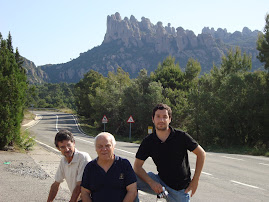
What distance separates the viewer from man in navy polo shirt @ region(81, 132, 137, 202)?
3.51m

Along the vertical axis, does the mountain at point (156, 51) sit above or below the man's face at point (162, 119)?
above

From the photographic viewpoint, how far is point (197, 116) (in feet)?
103

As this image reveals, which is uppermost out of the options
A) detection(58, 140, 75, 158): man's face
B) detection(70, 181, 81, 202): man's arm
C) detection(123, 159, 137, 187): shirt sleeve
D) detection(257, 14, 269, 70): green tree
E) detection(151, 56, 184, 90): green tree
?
detection(257, 14, 269, 70): green tree

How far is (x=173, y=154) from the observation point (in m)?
3.67

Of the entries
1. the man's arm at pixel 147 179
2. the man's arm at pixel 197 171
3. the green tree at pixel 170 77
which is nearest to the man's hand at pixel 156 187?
the man's arm at pixel 147 179

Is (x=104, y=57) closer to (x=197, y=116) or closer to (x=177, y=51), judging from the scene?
(x=177, y=51)

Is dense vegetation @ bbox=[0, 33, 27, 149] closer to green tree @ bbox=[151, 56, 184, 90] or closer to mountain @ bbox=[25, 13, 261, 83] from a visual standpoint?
→ green tree @ bbox=[151, 56, 184, 90]

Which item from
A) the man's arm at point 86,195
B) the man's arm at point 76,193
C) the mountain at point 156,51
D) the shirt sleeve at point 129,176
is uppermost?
the mountain at point 156,51

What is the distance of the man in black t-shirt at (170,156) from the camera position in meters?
3.68

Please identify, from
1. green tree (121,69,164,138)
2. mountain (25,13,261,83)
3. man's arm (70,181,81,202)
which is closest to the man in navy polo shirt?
man's arm (70,181,81,202)

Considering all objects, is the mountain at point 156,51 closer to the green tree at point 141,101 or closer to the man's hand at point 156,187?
the green tree at point 141,101

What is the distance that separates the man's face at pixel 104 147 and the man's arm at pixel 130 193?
A: 37cm

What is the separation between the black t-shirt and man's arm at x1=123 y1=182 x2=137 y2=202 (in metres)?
0.41

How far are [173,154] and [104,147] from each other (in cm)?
77
